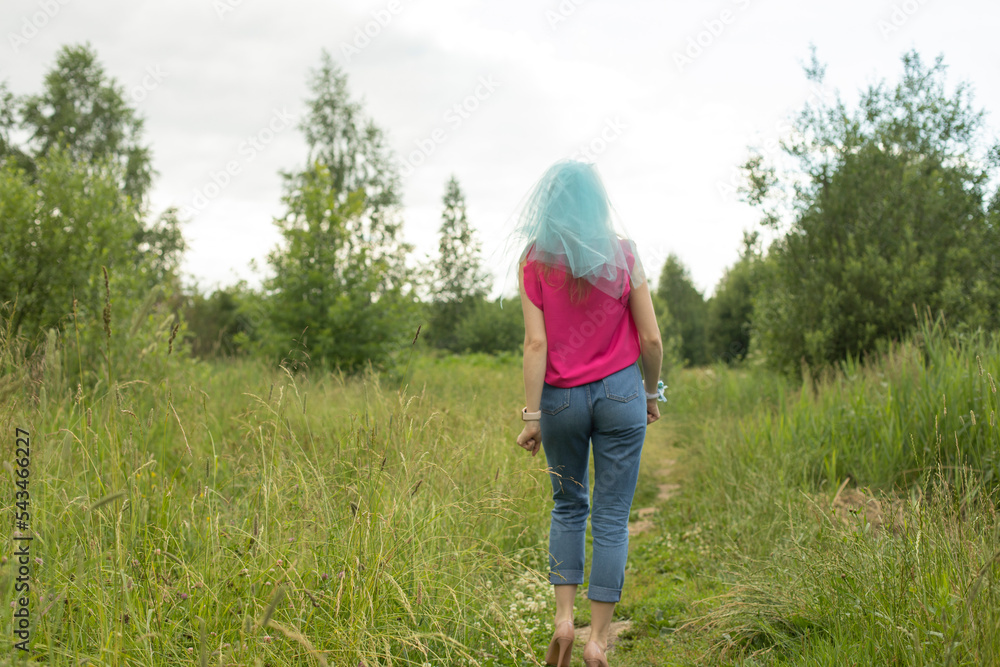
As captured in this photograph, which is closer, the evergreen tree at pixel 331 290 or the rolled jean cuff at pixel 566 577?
the rolled jean cuff at pixel 566 577

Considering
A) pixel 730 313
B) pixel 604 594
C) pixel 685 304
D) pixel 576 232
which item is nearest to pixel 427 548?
pixel 604 594

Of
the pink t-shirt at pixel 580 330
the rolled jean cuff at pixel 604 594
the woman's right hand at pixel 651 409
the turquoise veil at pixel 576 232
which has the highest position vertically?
the turquoise veil at pixel 576 232

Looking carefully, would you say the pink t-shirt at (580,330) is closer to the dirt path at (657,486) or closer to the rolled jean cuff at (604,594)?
the rolled jean cuff at (604,594)

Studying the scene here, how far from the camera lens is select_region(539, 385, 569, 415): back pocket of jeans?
2615 millimetres

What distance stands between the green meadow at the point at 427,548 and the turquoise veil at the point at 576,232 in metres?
0.88

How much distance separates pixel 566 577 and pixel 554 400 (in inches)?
29.1

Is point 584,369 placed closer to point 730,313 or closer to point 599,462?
point 599,462

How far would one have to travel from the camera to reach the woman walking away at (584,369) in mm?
2578

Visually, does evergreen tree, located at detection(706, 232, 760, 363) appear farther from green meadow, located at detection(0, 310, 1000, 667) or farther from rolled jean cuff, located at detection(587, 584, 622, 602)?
rolled jean cuff, located at detection(587, 584, 622, 602)

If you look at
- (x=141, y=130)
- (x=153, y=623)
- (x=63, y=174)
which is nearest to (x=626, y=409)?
(x=153, y=623)

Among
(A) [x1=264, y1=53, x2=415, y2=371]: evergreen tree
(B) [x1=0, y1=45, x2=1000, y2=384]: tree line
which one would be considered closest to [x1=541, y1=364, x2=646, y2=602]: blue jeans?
(B) [x1=0, y1=45, x2=1000, y2=384]: tree line

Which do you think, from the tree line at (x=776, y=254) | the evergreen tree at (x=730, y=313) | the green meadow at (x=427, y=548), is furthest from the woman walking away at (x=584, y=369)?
the evergreen tree at (x=730, y=313)

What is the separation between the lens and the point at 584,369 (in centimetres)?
260

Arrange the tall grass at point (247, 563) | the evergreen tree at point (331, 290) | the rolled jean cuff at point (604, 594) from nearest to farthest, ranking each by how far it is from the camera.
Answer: the tall grass at point (247, 563) < the rolled jean cuff at point (604, 594) < the evergreen tree at point (331, 290)
